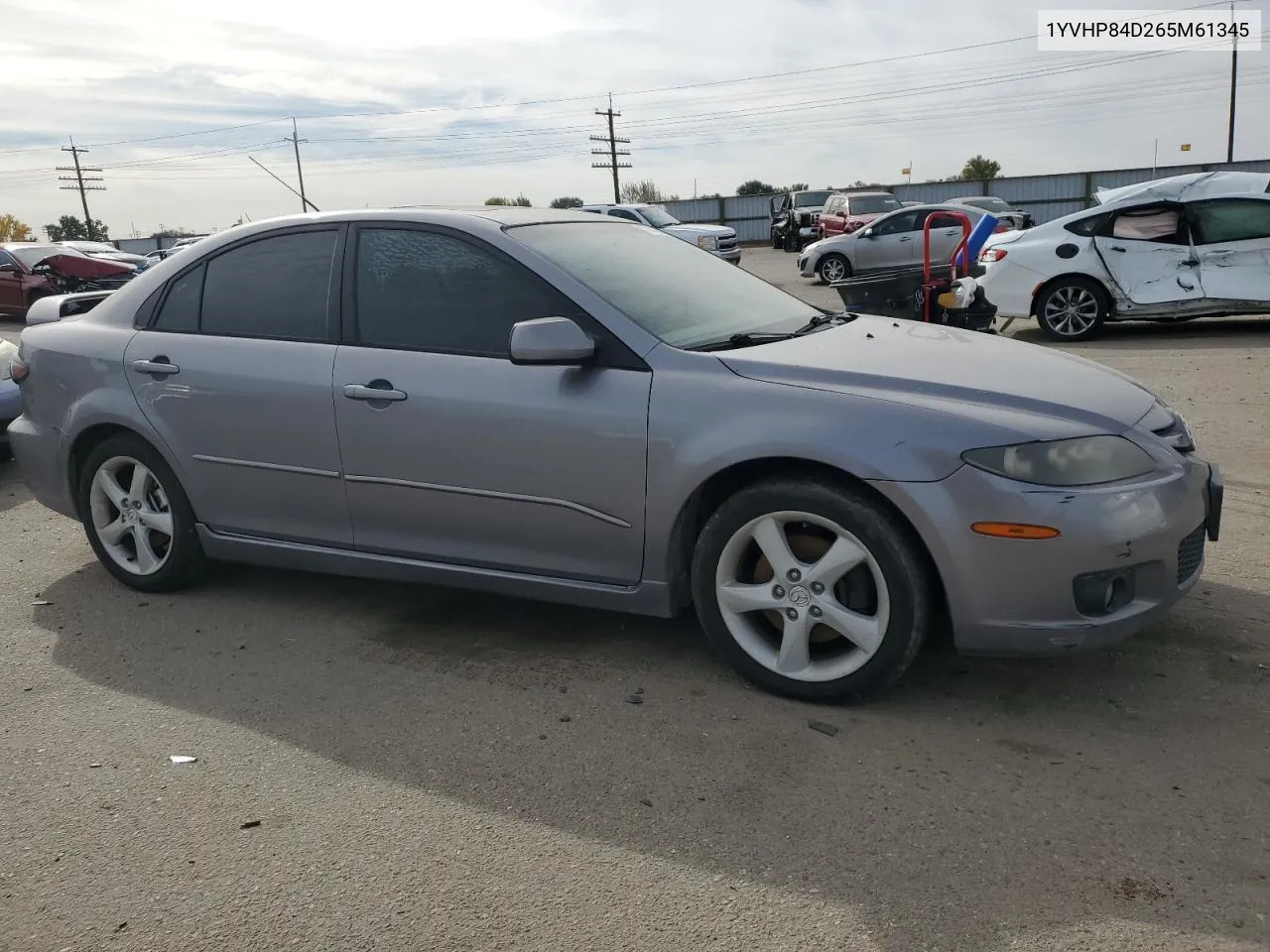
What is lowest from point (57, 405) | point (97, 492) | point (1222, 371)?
point (1222, 371)

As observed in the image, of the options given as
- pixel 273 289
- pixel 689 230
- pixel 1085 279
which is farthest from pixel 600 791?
pixel 689 230

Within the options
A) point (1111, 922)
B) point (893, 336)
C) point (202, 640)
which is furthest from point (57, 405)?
point (1111, 922)

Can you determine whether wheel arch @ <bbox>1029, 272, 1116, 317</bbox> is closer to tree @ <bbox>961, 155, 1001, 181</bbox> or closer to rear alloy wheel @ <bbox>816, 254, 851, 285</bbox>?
rear alloy wheel @ <bbox>816, 254, 851, 285</bbox>

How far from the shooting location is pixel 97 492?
485 cm

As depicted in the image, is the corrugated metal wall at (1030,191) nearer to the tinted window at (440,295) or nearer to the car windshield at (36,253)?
the car windshield at (36,253)

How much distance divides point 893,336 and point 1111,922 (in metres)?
2.27

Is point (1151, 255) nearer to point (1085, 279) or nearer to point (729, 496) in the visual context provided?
point (1085, 279)

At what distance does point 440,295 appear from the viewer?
13.2 feet

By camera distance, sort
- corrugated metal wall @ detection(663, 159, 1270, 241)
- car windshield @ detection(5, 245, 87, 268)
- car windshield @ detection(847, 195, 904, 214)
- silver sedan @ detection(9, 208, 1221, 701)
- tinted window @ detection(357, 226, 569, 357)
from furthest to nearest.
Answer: corrugated metal wall @ detection(663, 159, 1270, 241) < car windshield @ detection(847, 195, 904, 214) < car windshield @ detection(5, 245, 87, 268) < tinted window @ detection(357, 226, 569, 357) < silver sedan @ detection(9, 208, 1221, 701)

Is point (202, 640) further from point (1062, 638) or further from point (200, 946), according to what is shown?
point (1062, 638)

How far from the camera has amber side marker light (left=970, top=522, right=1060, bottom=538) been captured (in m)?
3.07

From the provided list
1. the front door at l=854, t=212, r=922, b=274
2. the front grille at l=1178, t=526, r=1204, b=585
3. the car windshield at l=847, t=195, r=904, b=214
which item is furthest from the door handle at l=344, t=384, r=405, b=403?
the car windshield at l=847, t=195, r=904, b=214

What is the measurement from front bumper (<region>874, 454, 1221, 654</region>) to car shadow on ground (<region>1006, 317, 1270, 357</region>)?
26.0ft

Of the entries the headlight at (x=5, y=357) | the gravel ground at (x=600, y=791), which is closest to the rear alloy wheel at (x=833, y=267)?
the headlight at (x=5, y=357)
